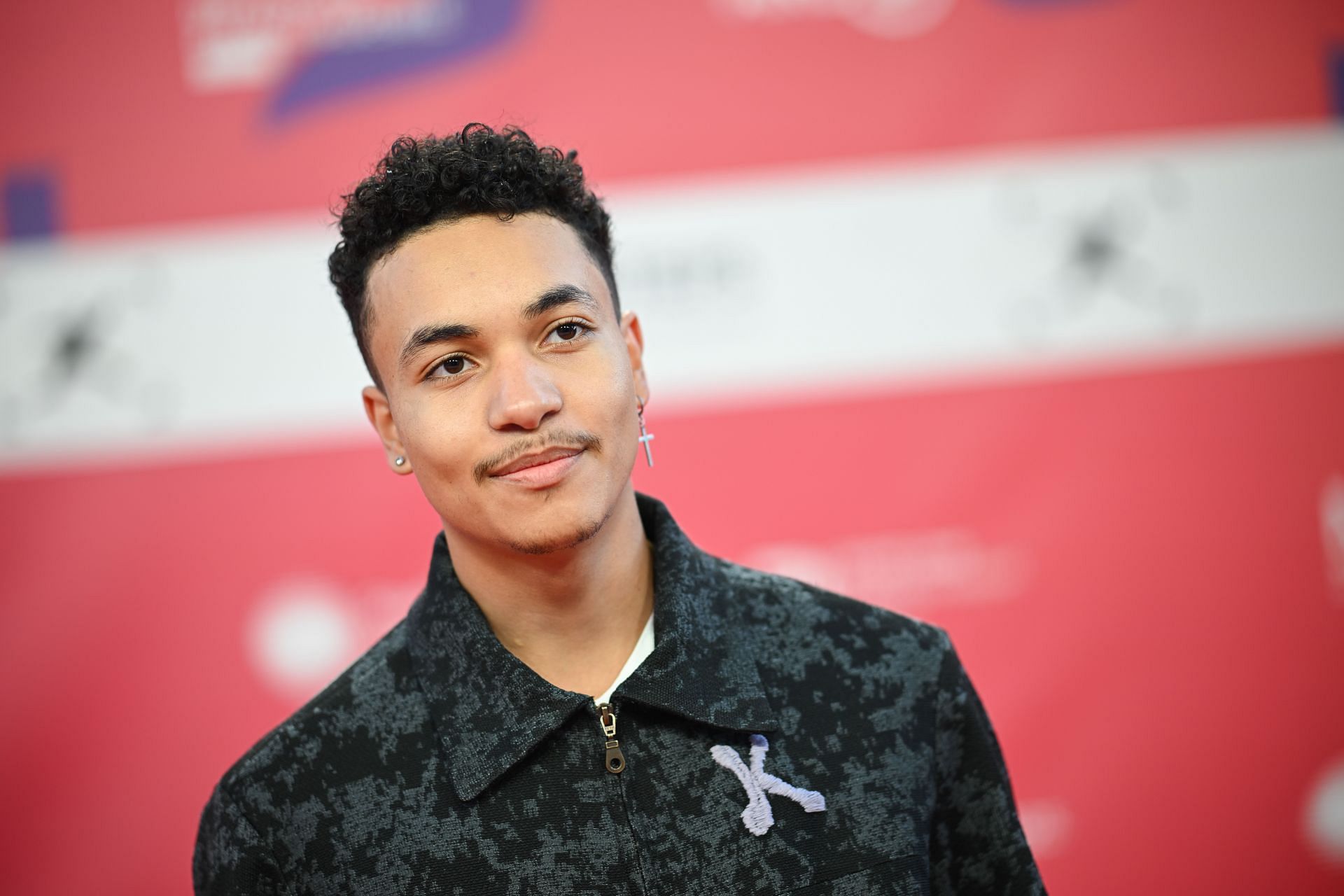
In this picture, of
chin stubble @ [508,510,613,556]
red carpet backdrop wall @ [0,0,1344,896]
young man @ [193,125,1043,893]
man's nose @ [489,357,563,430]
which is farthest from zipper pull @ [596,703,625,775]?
red carpet backdrop wall @ [0,0,1344,896]

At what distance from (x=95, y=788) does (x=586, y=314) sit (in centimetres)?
133

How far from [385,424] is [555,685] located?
351mm

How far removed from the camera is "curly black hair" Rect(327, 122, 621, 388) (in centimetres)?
115

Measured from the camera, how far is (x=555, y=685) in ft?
3.61

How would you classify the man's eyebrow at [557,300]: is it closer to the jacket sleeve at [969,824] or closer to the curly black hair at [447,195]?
the curly black hair at [447,195]

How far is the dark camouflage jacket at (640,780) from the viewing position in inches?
40.9

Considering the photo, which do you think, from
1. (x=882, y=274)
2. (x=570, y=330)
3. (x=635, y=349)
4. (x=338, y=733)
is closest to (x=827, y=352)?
(x=882, y=274)

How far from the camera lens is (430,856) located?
1037 millimetres

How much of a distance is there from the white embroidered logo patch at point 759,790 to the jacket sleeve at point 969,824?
0.16m

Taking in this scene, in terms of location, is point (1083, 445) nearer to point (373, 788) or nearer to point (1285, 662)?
point (1285, 662)

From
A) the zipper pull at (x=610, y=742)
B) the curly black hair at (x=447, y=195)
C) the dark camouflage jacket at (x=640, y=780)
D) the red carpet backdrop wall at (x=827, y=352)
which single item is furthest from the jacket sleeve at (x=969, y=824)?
the red carpet backdrop wall at (x=827, y=352)

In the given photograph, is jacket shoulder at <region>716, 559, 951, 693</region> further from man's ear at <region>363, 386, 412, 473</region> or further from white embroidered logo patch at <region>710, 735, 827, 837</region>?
man's ear at <region>363, 386, 412, 473</region>

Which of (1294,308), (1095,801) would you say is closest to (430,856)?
(1095,801)

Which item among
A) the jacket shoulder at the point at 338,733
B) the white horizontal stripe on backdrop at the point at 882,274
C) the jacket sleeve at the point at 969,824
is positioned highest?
the white horizontal stripe on backdrop at the point at 882,274
